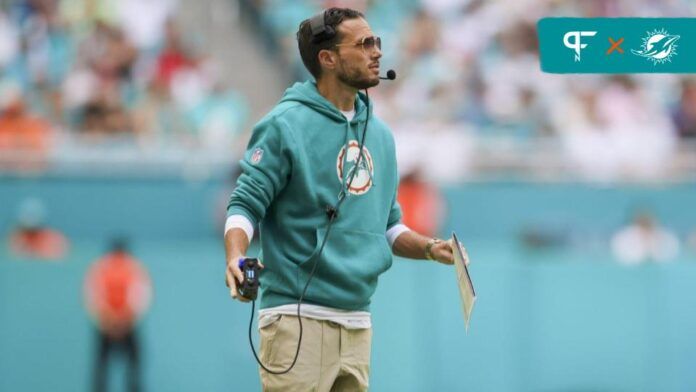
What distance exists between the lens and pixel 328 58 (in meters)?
5.28

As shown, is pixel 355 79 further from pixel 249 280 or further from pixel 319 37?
pixel 249 280

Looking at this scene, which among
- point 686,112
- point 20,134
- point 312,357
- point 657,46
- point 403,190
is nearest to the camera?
point 312,357

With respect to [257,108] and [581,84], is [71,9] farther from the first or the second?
[581,84]

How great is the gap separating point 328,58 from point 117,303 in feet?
20.5

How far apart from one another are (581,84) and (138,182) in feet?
14.1

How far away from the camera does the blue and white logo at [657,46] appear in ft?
21.1

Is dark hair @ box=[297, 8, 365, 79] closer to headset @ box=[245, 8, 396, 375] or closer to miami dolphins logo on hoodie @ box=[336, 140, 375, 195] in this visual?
headset @ box=[245, 8, 396, 375]

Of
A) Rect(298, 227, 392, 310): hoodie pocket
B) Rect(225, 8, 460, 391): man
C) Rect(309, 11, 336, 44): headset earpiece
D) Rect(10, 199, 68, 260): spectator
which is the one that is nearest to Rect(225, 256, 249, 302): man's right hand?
Rect(225, 8, 460, 391): man

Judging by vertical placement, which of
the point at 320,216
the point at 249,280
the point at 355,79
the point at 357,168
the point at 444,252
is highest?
the point at 355,79

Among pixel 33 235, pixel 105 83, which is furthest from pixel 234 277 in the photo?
pixel 105 83

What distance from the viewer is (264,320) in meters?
5.23

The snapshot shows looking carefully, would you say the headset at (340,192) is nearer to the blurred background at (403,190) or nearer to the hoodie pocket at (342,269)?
the hoodie pocket at (342,269)

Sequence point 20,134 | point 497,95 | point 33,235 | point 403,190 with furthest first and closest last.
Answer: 1. point 497,95
2. point 20,134
3. point 403,190
4. point 33,235

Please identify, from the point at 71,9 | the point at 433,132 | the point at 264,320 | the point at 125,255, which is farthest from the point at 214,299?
the point at 264,320
